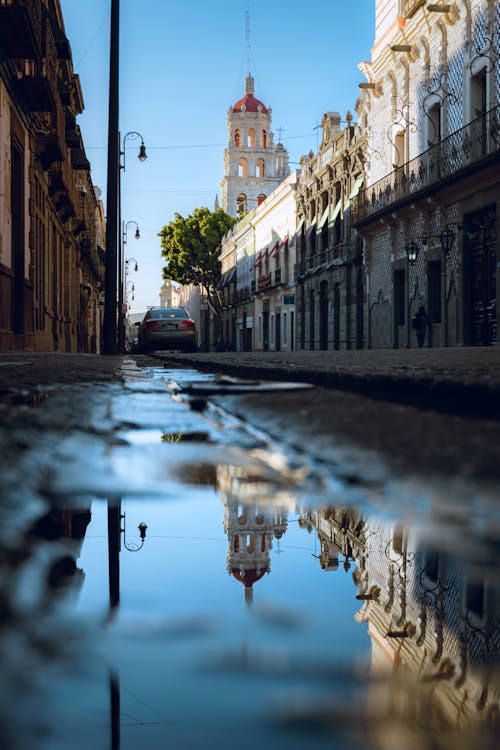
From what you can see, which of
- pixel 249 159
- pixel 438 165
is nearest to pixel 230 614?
pixel 438 165

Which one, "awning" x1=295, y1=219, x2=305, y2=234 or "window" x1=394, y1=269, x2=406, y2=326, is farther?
"awning" x1=295, y1=219, x2=305, y2=234

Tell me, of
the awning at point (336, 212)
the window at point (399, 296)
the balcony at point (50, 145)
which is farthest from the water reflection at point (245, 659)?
the awning at point (336, 212)

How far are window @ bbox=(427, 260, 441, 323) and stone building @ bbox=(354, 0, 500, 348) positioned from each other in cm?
3

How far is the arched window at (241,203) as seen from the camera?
67919mm

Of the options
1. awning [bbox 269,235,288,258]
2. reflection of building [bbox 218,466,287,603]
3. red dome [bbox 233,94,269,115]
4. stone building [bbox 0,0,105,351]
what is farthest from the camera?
red dome [bbox 233,94,269,115]

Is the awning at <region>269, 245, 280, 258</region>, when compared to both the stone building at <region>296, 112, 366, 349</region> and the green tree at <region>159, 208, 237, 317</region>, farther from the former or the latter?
the green tree at <region>159, 208, 237, 317</region>

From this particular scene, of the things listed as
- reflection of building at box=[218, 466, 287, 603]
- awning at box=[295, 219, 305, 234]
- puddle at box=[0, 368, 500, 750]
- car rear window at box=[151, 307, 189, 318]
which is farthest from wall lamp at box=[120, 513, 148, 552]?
awning at box=[295, 219, 305, 234]

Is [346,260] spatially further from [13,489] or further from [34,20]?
[13,489]

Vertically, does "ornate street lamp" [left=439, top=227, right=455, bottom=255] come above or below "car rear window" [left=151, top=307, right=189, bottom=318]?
above

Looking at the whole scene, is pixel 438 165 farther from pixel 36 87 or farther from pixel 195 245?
pixel 195 245

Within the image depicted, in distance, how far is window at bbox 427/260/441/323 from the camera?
19.8 metres

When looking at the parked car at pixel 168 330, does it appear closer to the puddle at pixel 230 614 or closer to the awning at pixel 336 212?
the awning at pixel 336 212

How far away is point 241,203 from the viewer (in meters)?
68.1

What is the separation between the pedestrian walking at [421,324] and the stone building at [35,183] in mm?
8583
